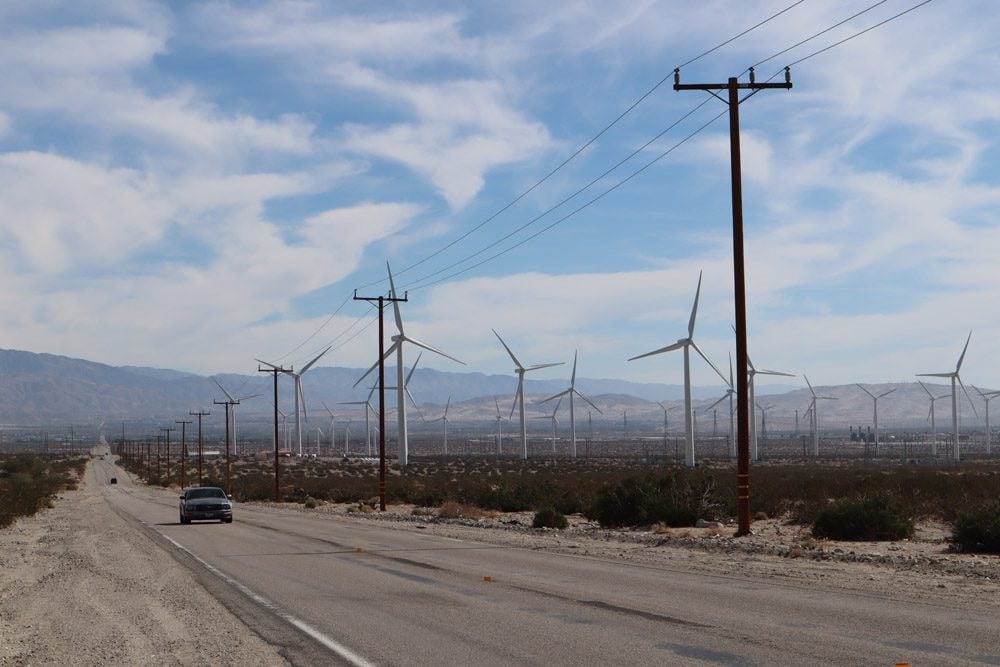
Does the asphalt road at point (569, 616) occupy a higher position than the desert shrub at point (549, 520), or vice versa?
the asphalt road at point (569, 616)

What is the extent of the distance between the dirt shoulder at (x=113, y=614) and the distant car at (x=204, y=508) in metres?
11.7

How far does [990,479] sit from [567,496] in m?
16.1

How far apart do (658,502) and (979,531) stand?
39.9 ft

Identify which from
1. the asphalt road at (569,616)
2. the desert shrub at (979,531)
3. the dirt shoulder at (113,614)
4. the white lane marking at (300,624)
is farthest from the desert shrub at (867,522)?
the dirt shoulder at (113,614)

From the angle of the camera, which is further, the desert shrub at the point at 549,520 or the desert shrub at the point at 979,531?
the desert shrub at the point at 549,520

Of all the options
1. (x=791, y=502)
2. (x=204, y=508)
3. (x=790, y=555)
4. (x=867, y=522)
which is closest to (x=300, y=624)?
(x=790, y=555)

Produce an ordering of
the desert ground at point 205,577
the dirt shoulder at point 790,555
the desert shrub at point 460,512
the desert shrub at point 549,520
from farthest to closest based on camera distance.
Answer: the desert shrub at point 460,512 → the desert shrub at point 549,520 → the dirt shoulder at point 790,555 → the desert ground at point 205,577

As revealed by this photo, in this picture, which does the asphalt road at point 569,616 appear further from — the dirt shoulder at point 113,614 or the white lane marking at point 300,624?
the dirt shoulder at point 113,614

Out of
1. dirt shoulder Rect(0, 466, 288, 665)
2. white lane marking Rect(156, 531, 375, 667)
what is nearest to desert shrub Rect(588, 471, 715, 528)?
dirt shoulder Rect(0, 466, 288, 665)

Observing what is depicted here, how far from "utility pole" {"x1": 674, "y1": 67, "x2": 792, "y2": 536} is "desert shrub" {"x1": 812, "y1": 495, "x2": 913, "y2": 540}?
2231 mm

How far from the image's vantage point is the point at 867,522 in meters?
26.2

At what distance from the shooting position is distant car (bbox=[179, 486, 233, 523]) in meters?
40.5

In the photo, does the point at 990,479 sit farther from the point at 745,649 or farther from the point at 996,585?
the point at 745,649

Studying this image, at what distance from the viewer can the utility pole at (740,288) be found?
1013 inches
